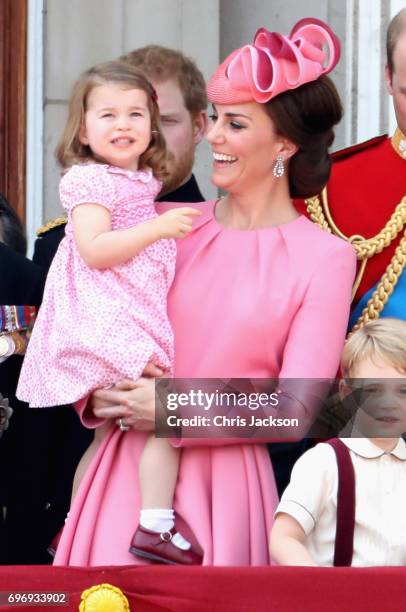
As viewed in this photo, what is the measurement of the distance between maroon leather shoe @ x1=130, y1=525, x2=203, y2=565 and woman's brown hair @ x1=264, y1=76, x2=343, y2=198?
0.79 meters

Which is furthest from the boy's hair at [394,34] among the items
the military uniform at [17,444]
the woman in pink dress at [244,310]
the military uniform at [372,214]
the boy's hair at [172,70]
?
the military uniform at [17,444]

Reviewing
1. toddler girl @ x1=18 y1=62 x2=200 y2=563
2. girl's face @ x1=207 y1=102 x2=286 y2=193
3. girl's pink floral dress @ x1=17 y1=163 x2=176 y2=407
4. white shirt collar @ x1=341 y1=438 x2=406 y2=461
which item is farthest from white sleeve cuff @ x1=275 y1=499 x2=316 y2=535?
girl's face @ x1=207 y1=102 x2=286 y2=193

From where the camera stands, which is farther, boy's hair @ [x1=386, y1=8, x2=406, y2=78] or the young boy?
boy's hair @ [x1=386, y1=8, x2=406, y2=78]

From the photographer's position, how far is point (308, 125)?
3.60 metres

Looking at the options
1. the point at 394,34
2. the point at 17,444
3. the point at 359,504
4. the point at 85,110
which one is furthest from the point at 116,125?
the point at 359,504

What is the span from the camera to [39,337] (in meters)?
3.57

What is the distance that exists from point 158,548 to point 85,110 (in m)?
0.94

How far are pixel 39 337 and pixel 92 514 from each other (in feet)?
1.28

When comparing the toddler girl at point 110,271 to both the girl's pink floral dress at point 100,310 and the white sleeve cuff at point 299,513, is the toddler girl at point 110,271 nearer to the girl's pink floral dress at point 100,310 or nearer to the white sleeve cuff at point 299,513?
the girl's pink floral dress at point 100,310

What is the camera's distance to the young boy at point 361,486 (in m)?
3.21

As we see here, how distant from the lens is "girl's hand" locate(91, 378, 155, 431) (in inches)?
135

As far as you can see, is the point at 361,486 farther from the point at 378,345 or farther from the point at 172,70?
the point at 172,70

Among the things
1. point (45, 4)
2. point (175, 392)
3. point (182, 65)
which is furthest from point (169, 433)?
point (45, 4)

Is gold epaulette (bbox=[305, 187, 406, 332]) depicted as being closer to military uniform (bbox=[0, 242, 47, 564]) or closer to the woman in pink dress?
the woman in pink dress
